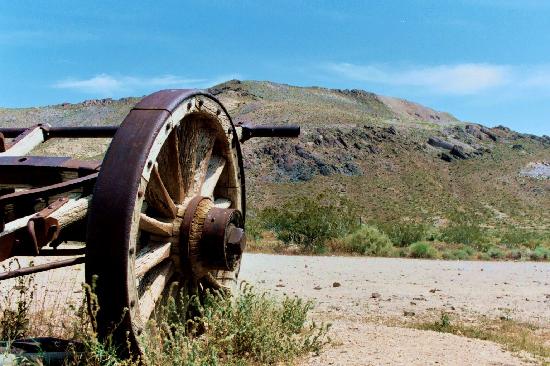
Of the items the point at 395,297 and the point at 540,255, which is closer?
the point at 395,297

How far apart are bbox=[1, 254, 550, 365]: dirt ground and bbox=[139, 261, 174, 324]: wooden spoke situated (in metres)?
1.22

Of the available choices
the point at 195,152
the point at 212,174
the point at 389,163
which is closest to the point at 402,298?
the point at 212,174

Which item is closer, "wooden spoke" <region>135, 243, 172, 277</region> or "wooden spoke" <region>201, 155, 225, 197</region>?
"wooden spoke" <region>135, 243, 172, 277</region>

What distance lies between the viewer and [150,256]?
362cm

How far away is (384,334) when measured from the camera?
18.6 feet

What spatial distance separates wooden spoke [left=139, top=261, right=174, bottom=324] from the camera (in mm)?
3574

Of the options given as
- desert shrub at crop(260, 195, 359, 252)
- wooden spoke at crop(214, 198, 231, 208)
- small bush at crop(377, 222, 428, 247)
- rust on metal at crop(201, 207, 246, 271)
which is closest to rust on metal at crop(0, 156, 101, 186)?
rust on metal at crop(201, 207, 246, 271)

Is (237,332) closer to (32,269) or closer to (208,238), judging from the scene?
(208,238)

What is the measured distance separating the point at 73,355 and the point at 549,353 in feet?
14.3

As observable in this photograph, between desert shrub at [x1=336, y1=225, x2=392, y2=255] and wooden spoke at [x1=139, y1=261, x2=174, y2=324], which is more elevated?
wooden spoke at [x1=139, y1=261, x2=174, y2=324]

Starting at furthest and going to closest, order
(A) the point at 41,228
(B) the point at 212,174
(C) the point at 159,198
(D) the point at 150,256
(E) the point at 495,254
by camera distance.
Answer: (E) the point at 495,254, (B) the point at 212,174, (C) the point at 159,198, (D) the point at 150,256, (A) the point at 41,228

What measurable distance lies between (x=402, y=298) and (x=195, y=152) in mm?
6246

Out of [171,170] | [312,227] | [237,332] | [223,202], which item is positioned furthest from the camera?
[312,227]

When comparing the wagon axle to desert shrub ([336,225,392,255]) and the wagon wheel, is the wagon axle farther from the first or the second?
desert shrub ([336,225,392,255])
